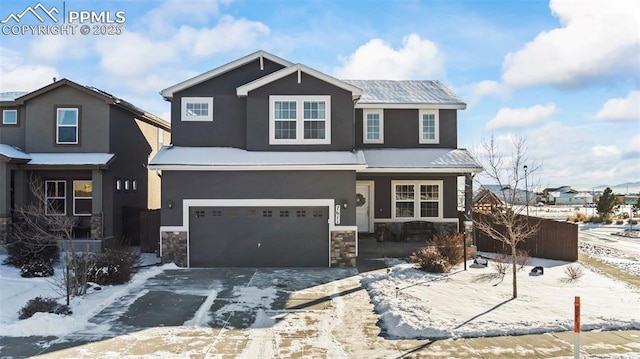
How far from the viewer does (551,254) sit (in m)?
15.8

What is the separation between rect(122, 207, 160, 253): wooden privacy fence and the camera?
1644cm

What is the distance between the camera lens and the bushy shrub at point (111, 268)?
11.5m

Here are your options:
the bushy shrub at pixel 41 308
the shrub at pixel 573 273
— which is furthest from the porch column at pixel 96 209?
the shrub at pixel 573 273

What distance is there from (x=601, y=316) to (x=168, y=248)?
1190 centimetres

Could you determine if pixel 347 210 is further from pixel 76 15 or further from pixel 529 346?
pixel 76 15

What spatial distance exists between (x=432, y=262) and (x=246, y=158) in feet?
22.0

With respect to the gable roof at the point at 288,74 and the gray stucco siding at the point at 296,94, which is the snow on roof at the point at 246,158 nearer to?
the gray stucco siding at the point at 296,94

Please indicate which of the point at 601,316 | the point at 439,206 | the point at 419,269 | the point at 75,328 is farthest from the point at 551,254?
the point at 75,328

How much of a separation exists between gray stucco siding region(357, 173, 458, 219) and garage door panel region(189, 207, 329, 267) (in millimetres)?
3916

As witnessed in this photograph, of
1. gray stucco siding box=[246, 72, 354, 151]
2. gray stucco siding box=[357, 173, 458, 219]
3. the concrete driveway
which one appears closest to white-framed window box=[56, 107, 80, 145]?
gray stucco siding box=[246, 72, 354, 151]

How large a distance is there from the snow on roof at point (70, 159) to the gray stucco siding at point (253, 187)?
3.49 metres

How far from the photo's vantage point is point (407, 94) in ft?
61.8

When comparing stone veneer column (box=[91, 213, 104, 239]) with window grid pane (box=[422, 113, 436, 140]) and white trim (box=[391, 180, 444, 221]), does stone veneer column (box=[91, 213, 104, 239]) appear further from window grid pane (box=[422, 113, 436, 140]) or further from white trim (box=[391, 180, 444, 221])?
window grid pane (box=[422, 113, 436, 140])

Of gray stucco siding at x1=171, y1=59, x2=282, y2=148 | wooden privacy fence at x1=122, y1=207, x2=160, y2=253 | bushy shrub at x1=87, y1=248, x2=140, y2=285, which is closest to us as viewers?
bushy shrub at x1=87, y1=248, x2=140, y2=285
